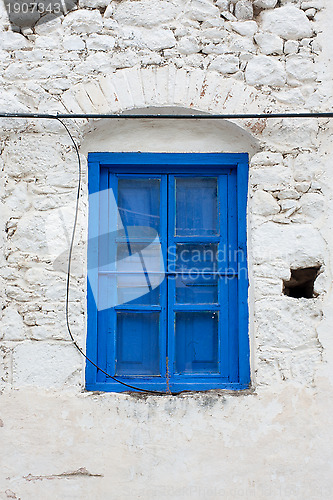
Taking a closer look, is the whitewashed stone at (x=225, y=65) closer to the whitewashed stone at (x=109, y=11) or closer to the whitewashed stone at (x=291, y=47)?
the whitewashed stone at (x=291, y=47)

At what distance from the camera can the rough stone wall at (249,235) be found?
9.29 ft

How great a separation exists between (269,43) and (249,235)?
112 cm

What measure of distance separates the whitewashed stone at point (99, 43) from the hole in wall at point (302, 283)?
1.66 m

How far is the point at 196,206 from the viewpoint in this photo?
3170 millimetres

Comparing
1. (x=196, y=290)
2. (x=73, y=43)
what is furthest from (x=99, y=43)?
(x=196, y=290)

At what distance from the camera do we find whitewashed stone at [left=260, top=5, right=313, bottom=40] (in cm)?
310

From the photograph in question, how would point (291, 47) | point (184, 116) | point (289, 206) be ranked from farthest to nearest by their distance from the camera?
point (291, 47) < point (289, 206) < point (184, 116)

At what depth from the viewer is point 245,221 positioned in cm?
309

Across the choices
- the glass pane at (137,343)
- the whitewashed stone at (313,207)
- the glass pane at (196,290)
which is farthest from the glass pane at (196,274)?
the whitewashed stone at (313,207)

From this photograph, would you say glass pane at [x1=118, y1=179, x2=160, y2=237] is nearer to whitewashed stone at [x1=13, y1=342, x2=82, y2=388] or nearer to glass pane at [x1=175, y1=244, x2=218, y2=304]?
glass pane at [x1=175, y1=244, x2=218, y2=304]

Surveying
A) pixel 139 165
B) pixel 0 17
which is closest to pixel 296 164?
pixel 139 165

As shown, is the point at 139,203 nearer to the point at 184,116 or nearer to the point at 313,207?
the point at 184,116

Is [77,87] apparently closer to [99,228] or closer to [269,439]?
[99,228]

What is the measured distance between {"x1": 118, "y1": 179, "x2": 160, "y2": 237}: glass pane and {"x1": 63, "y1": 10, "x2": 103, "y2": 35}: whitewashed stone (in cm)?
89
